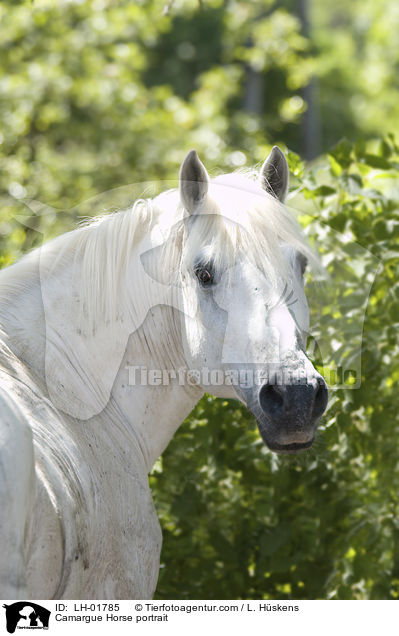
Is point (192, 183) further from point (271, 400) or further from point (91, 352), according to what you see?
point (271, 400)

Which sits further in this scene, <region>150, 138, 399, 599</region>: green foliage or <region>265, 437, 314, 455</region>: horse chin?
<region>150, 138, 399, 599</region>: green foliage

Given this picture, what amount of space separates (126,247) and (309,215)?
1.35m

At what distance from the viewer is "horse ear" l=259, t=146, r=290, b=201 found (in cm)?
270

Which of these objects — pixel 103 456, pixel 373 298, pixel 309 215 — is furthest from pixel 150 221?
pixel 373 298

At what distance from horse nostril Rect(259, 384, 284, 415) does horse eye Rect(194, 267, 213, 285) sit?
40 cm

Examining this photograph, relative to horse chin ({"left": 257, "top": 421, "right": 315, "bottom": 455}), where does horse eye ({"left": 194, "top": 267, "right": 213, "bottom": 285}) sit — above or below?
above

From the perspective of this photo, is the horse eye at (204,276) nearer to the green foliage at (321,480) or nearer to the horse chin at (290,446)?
the horse chin at (290,446)

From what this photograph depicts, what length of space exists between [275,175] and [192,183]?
367 mm

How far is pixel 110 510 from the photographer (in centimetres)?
228

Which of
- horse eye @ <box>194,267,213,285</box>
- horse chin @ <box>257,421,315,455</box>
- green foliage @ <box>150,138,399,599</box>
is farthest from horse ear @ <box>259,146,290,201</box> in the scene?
horse chin @ <box>257,421,315,455</box>
